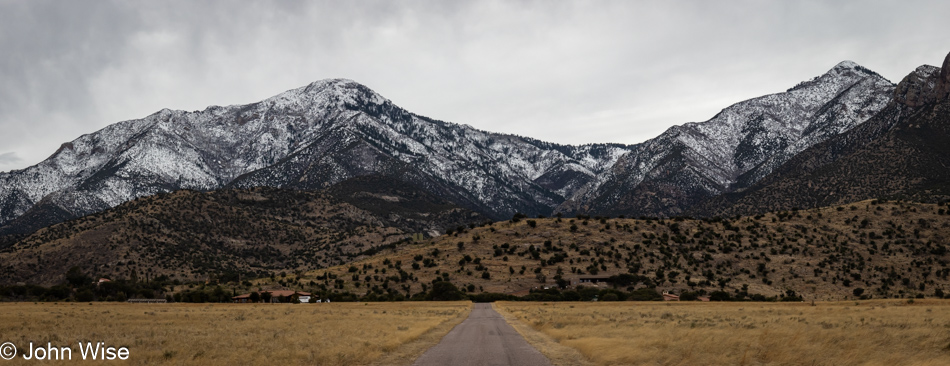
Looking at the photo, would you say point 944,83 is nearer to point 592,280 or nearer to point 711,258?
point 711,258

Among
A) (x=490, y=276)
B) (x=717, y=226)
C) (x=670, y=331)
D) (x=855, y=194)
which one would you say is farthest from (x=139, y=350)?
(x=855, y=194)

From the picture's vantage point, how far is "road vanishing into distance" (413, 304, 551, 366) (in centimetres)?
1998

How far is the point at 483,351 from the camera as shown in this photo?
22.8 m

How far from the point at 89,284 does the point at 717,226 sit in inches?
4650

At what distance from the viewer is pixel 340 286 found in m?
99.7

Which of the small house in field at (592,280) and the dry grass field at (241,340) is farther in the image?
the small house in field at (592,280)

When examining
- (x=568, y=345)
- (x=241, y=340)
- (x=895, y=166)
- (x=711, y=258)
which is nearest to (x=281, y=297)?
(x=241, y=340)

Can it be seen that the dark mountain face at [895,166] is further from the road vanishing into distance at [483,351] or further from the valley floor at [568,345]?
the road vanishing into distance at [483,351]

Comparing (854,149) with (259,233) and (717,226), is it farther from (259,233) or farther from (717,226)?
(259,233)

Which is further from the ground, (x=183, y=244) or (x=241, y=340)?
(x=183, y=244)

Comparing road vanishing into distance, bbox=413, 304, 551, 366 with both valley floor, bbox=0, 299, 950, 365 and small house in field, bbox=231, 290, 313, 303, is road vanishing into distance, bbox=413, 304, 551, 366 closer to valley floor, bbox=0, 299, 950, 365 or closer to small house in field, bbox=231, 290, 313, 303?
valley floor, bbox=0, 299, 950, 365

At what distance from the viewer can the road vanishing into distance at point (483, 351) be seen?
65.6 feet

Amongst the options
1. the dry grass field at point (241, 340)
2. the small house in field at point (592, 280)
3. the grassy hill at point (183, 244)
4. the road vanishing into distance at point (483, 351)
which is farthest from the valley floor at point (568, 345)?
the grassy hill at point (183, 244)

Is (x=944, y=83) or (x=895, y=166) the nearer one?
(x=895, y=166)
